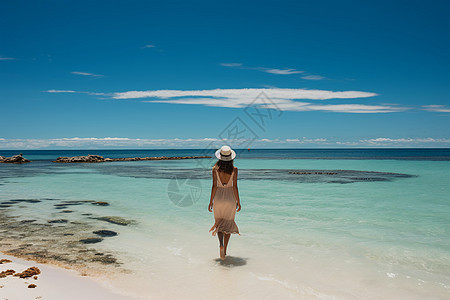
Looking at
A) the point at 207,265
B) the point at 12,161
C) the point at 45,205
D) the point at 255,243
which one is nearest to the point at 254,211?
the point at 255,243

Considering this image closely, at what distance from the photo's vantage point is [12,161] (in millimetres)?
51406

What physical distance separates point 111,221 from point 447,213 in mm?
11470

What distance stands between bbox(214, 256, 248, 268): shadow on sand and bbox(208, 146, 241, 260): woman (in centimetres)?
64

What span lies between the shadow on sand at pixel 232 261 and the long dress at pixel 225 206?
0.69 metres

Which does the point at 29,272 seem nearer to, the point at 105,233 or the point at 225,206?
the point at 105,233

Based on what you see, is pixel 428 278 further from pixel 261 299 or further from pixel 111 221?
pixel 111 221

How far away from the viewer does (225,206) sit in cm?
614

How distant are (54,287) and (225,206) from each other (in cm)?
300

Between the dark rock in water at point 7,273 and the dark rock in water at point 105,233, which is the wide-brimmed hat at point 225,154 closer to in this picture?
the dark rock in water at point 7,273

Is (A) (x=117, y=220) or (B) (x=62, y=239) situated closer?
(B) (x=62, y=239)

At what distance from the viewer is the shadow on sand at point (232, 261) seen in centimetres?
640

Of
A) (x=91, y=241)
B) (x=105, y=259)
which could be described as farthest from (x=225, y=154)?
(x=91, y=241)

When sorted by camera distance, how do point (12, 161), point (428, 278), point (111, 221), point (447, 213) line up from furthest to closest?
point (12, 161), point (447, 213), point (111, 221), point (428, 278)

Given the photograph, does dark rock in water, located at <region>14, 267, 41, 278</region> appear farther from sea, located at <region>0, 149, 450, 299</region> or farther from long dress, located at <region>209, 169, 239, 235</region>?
long dress, located at <region>209, 169, 239, 235</region>
